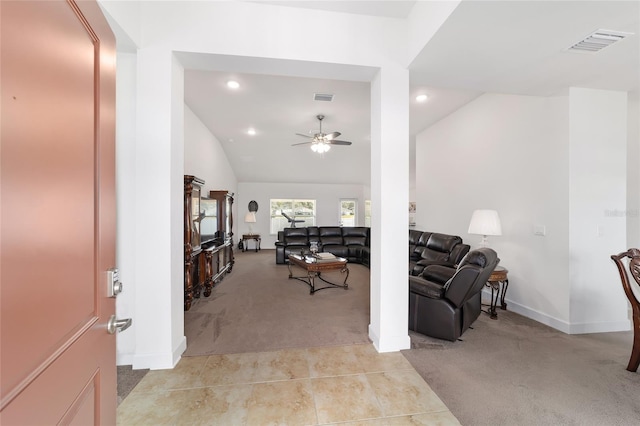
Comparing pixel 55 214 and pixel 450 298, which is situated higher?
pixel 55 214

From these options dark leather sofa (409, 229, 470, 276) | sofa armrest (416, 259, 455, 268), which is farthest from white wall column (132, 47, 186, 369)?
sofa armrest (416, 259, 455, 268)

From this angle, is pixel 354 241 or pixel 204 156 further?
pixel 354 241

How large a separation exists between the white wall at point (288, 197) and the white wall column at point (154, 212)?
23.0 ft

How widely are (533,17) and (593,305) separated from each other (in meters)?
3.16

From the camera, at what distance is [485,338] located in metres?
2.68

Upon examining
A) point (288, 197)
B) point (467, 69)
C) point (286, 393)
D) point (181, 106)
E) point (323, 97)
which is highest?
point (323, 97)

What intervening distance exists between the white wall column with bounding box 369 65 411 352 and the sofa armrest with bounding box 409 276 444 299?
1.11ft

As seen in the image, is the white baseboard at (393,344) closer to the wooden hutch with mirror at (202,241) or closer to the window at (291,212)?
the wooden hutch with mirror at (202,241)

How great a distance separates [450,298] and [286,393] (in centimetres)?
177

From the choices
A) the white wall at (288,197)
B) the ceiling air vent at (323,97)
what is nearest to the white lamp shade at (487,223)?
the ceiling air vent at (323,97)

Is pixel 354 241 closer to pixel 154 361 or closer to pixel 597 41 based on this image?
pixel 154 361

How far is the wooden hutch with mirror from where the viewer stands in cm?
347

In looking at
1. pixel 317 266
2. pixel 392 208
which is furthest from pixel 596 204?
pixel 317 266

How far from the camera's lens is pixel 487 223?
10.8 ft
